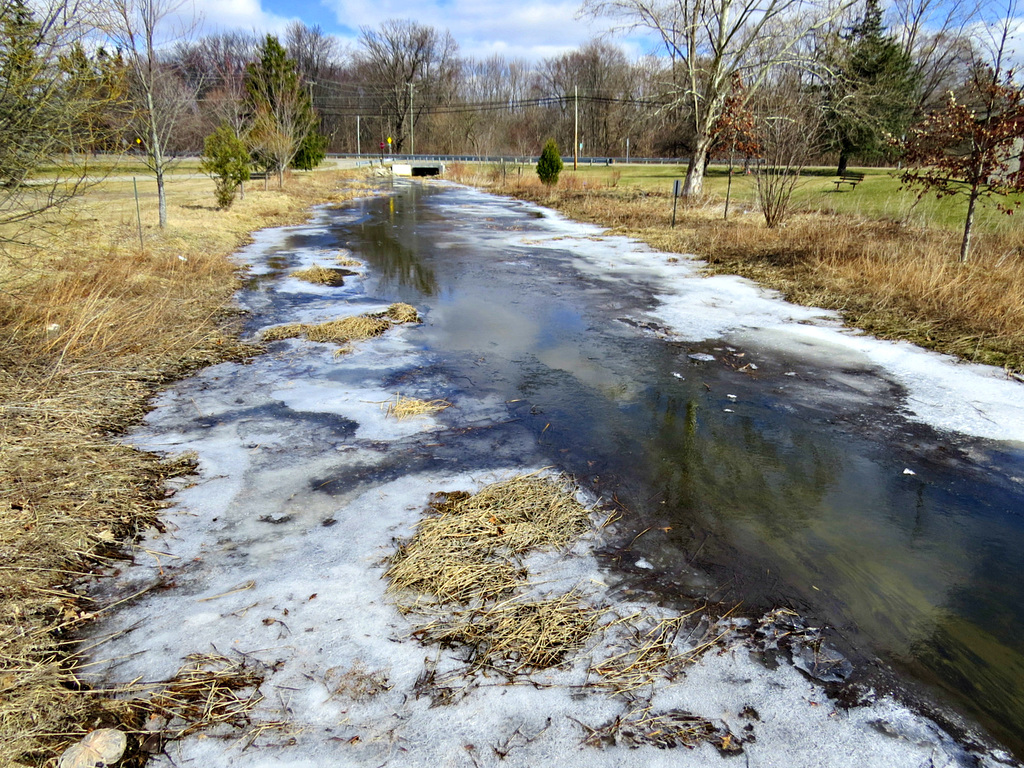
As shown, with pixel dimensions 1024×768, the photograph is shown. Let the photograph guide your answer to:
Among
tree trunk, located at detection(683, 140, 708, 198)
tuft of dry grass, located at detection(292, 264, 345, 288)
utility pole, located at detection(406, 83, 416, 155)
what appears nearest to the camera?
tuft of dry grass, located at detection(292, 264, 345, 288)

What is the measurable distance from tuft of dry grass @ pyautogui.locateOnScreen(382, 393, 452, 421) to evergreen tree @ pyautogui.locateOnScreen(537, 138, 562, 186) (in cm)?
2632

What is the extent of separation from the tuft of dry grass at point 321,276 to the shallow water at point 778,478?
9.81ft

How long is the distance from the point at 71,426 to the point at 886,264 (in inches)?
424

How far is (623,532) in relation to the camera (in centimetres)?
370

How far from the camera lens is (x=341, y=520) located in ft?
12.4

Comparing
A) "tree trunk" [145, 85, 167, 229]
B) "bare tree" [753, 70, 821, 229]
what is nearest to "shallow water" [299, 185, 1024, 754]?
"bare tree" [753, 70, 821, 229]

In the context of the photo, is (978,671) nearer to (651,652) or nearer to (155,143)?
(651,652)

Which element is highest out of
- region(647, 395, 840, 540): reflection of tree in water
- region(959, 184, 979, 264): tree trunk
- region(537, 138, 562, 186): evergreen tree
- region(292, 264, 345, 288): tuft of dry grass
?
region(537, 138, 562, 186): evergreen tree

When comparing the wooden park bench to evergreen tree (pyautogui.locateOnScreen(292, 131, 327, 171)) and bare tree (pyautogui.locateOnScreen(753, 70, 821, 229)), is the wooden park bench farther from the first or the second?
evergreen tree (pyautogui.locateOnScreen(292, 131, 327, 171))

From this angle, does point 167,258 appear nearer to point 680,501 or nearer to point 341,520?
point 341,520

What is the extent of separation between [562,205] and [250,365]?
66.5ft

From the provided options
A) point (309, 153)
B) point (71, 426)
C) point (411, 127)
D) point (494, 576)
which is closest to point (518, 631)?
point (494, 576)

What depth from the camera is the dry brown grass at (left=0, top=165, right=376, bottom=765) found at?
2502mm

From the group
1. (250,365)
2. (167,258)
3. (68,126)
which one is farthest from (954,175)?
(167,258)
